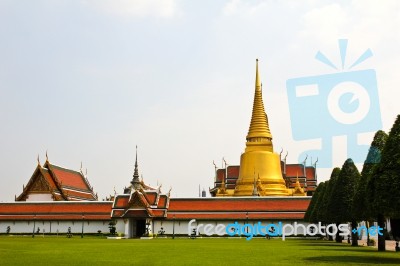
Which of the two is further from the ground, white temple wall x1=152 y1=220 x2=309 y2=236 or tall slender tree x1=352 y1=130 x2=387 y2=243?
tall slender tree x1=352 y1=130 x2=387 y2=243

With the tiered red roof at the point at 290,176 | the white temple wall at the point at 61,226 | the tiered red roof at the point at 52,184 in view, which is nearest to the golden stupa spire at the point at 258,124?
the tiered red roof at the point at 290,176

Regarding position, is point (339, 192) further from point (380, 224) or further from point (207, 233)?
point (207, 233)

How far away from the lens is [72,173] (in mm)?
80438

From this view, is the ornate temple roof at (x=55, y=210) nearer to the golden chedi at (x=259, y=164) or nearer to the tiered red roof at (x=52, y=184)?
the tiered red roof at (x=52, y=184)

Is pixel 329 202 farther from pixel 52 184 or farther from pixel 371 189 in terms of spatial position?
pixel 52 184

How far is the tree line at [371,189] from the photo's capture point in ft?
71.7

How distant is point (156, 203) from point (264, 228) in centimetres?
1262

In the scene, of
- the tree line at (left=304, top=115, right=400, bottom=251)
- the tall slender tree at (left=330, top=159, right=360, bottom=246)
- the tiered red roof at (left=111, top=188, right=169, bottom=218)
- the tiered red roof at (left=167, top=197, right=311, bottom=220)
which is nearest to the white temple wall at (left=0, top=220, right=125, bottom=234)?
the tiered red roof at (left=111, top=188, right=169, bottom=218)

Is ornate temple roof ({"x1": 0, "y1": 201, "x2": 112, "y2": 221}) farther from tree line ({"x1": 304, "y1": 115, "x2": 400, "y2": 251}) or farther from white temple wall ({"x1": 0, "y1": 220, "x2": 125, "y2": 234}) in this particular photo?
tree line ({"x1": 304, "y1": 115, "x2": 400, "y2": 251})

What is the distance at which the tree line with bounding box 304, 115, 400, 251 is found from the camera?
860 inches

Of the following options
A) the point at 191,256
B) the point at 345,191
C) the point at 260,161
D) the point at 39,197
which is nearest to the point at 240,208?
the point at 260,161

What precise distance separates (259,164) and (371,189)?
174 ft

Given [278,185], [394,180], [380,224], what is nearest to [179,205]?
[278,185]

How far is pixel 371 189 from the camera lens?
78.8ft
